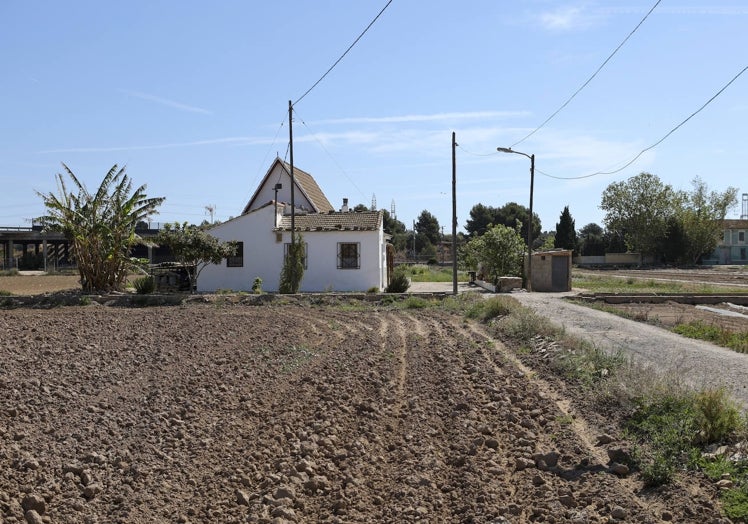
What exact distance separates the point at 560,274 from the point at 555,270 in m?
0.30

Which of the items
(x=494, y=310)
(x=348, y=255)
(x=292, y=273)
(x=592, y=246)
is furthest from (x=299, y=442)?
(x=592, y=246)

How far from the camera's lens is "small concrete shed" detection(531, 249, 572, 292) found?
33.5 m

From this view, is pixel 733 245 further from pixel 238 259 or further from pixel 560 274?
pixel 238 259

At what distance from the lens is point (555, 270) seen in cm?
3369

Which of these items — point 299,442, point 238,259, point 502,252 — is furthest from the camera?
point 502,252

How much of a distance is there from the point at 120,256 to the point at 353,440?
24.6 metres

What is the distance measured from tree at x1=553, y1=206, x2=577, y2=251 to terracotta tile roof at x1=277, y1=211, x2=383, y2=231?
5985 centimetres

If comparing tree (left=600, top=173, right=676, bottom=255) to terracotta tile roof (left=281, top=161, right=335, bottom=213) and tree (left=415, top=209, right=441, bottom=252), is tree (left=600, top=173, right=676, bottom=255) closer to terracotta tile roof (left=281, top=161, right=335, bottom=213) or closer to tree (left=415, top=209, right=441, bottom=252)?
tree (left=415, top=209, right=441, bottom=252)

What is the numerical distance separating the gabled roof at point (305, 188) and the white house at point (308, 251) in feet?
19.4

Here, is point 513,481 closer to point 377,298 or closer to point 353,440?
point 353,440

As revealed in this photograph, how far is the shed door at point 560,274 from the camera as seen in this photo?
110ft

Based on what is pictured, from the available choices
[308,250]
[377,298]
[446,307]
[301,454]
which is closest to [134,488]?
[301,454]

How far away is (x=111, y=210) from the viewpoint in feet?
99.6

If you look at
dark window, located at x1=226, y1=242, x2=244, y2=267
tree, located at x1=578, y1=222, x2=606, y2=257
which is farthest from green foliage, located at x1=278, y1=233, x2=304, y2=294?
tree, located at x1=578, y1=222, x2=606, y2=257
